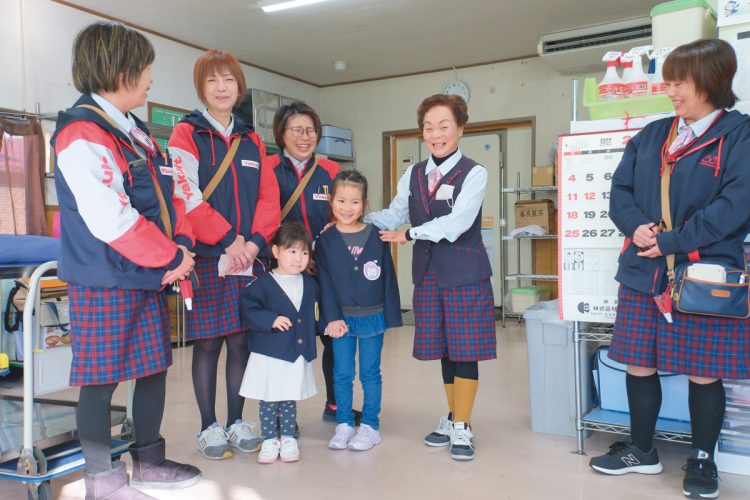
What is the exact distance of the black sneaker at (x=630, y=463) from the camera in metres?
2.12

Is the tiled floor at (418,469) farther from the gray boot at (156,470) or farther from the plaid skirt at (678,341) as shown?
the plaid skirt at (678,341)

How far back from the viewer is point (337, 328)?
2.38 m

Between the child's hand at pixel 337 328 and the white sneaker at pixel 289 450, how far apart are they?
0.43 metres

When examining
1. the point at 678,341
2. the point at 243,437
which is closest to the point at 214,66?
the point at 243,437

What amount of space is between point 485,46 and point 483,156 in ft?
4.00

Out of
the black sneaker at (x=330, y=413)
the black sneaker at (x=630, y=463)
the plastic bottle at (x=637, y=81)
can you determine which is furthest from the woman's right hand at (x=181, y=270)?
the plastic bottle at (x=637, y=81)

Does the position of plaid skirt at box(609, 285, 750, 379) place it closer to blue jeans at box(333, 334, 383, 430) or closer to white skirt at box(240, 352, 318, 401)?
blue jeans at box(333, 334, 383, 430)

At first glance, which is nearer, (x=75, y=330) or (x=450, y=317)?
(x=75, y=330)

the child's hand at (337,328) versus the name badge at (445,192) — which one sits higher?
the name badge at (445,192)

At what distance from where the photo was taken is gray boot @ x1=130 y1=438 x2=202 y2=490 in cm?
199

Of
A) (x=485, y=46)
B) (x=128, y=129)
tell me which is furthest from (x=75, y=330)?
(x=485, y=46)

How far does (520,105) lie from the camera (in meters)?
6.13

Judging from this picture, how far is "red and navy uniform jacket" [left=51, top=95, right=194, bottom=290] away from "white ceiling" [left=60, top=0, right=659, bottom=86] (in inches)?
125

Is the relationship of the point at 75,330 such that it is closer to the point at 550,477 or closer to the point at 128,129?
the point at 128,129
